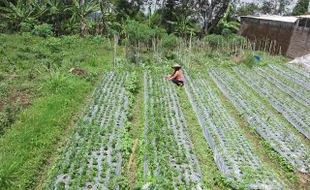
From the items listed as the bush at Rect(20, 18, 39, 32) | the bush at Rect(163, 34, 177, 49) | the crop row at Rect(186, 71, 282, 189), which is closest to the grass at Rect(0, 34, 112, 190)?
the bush at Rect(20, 18, 39, 32)

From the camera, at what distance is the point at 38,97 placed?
25.8 ft

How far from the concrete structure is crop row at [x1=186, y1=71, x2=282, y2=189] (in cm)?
1096

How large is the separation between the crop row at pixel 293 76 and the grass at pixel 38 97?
29.0 feet

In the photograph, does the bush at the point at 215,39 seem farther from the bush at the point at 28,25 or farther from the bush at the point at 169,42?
the bush at the point at 28,25

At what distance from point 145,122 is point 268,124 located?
11.7 feet

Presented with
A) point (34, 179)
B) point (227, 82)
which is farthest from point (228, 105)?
point (34, 179)

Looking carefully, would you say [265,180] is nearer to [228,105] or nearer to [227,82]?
[228,105]

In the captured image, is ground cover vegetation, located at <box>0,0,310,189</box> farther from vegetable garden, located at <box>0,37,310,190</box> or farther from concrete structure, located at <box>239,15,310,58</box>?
concrete structure, located at <box>239,15,310,58</box>

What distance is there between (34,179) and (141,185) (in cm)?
198

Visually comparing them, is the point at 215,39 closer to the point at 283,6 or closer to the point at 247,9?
the point at 247,9

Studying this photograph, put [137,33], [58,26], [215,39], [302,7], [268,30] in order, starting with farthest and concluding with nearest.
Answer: [302,7], [268,30], [58,26], [215,39], [137,33]

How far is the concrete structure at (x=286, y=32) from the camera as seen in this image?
53.6 ft

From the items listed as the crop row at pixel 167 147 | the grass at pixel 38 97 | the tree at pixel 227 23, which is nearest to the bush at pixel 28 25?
the grass at pixel 38 97

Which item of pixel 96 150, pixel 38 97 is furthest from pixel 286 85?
pixel 38 97
